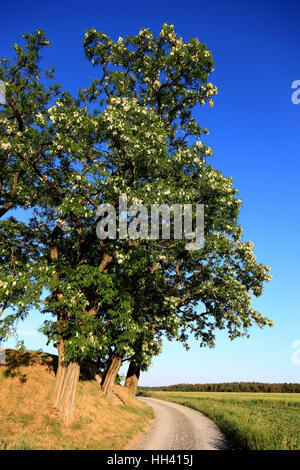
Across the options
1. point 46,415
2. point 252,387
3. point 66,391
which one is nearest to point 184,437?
point 66,391

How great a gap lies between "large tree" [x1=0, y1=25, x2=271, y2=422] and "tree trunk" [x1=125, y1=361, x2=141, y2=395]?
25.8 feet

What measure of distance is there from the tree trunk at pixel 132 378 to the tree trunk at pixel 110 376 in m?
6.85

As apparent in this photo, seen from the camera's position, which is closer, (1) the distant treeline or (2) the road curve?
(2) the road curve

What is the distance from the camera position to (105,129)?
56.0ft

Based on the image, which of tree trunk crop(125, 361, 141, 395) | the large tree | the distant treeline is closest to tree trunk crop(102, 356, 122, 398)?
the large tree

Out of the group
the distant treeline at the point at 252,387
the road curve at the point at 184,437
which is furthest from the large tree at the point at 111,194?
the distant treeline at the point at 252,387

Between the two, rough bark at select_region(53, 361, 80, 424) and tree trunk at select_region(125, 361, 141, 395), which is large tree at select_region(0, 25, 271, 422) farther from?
tree trunk at select_region(125, 361, 141, 395)

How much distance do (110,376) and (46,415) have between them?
965cm

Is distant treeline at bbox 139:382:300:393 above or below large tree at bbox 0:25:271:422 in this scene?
below

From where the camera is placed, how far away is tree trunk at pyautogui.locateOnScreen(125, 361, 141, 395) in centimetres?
3195

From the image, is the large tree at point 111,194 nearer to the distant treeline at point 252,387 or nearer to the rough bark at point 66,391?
the rough bark at point 66,391

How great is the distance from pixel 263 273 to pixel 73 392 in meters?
16.5

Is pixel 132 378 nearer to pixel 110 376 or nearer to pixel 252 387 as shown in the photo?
pixel 110 376

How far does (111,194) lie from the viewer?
56.5 feet
